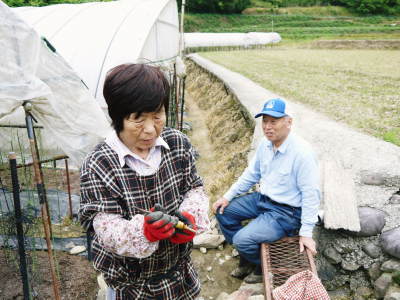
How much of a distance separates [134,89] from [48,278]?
3040 mm

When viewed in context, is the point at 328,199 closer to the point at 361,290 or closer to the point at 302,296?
the point at 361,290

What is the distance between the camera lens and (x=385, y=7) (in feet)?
198

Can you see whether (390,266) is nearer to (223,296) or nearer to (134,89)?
(223,296)

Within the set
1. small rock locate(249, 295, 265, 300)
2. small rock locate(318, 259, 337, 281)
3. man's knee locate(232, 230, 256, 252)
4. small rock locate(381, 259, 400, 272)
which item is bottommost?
small rock locate(249, 295, 265, 300)

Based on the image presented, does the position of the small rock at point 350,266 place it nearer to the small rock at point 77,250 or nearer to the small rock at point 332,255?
the small rock at point 332,255

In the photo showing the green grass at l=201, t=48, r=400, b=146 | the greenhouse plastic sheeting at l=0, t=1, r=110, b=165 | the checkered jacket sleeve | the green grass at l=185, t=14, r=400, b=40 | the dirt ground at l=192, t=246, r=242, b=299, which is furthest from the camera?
the green grass at l=185, t=14, r=400, b=40

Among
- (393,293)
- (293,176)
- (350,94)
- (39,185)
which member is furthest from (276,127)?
(350,94)

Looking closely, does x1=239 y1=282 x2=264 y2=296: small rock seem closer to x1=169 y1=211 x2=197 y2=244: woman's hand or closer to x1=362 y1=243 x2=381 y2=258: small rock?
x1=362 y1=243 x2=381 y2=258: small rock

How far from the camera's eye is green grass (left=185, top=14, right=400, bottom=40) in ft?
164

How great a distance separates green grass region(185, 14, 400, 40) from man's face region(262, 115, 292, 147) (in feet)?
151

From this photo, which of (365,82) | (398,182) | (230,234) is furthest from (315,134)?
(365,82)

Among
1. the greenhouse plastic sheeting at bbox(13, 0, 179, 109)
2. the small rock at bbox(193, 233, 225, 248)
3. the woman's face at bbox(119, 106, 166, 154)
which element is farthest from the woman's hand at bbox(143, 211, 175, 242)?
the greenhouse plastic sheeting at bbox(13, 0, 179, 109)

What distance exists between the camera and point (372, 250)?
11.0 feet

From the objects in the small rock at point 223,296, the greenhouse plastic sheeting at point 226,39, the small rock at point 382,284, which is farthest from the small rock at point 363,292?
the greenhouse plastic sheeting at point 226,39
